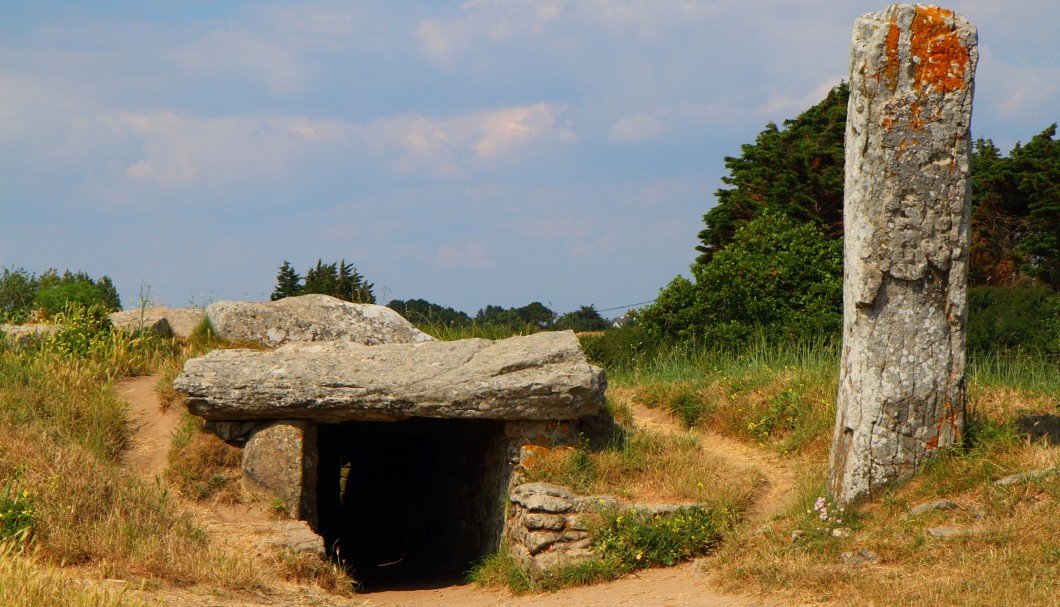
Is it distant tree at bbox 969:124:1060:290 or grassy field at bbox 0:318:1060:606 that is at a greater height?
distant tree at bbox 969:124:1060:290

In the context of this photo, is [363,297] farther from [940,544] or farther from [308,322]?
[940,544]

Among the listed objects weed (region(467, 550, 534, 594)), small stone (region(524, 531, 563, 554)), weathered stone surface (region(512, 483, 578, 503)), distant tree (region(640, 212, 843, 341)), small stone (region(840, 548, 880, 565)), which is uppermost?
distant tree (region(640, 212, 843, 341))

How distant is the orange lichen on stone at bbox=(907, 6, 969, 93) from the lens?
332 inches

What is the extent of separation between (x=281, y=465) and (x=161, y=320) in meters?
4.36

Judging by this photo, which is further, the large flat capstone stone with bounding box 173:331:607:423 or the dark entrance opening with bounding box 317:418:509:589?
the dark entrance opening with bounding box 317:418:509:589

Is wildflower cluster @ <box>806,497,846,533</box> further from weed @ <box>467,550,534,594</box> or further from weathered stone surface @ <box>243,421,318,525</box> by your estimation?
weathered stone surface @ <box>243,421,318,525</box>

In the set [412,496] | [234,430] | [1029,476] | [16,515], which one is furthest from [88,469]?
[1029,476]

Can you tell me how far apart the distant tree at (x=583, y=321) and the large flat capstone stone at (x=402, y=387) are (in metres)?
4.21

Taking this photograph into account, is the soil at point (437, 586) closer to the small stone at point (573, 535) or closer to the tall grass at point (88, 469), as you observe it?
the tall grass at point (88, 469)

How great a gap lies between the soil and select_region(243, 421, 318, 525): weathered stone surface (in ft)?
0.85

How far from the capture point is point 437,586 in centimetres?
1067

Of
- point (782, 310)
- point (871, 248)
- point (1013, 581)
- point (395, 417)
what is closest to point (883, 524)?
point (1013, 581)

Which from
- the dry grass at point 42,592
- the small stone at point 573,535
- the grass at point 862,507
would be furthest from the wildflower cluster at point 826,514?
the dry grass at point 42,592

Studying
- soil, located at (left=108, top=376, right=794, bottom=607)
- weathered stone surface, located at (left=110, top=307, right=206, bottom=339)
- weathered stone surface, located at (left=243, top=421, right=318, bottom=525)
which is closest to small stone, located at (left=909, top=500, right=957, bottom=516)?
soil, located at (left=108, top=376, right=794, bottom=607)
